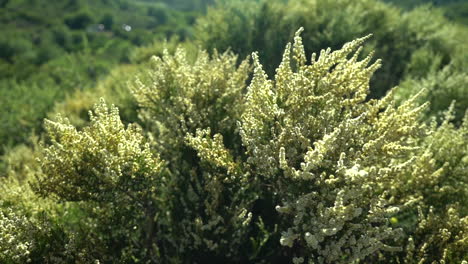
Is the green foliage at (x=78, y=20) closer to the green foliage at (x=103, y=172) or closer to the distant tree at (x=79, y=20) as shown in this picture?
the distant tree at (x=79, y=20)

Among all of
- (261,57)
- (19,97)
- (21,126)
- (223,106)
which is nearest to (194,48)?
(261,57)

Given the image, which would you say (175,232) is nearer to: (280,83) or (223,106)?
(223,106)

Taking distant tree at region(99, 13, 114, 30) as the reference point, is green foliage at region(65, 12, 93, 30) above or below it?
above

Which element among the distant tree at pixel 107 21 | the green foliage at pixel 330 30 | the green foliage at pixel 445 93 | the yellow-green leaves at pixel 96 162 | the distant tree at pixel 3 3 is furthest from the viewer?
the distant tree at pixel 3 3

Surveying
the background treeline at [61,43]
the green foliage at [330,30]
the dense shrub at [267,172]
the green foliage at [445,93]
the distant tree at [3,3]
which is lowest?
the dense shrub at [267,172]

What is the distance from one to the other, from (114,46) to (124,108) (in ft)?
152

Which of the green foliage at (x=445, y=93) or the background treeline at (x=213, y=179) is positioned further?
the green foliage at (x=445, y=93)

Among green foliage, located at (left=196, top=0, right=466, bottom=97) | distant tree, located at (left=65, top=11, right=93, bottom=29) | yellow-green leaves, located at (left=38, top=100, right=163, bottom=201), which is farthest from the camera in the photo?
distant tree, located at (left=65, top=11, right=93, bottom=29)

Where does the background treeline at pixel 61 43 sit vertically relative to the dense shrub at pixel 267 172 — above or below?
above

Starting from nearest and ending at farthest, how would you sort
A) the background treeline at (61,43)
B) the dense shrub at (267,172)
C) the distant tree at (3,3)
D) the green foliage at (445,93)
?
the dense shrub at (267,172), the green foliage at (445,93), the background treeline at (61,43), the distant tree at (3,3)

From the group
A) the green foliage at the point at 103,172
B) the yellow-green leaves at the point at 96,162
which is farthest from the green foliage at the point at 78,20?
the yellow-green leaves at the point at 96,162

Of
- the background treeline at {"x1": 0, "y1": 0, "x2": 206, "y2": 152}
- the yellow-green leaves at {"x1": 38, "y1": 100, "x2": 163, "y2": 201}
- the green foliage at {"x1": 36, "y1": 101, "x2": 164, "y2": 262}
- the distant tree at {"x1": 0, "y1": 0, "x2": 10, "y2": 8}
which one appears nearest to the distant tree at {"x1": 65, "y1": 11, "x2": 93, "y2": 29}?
the background treeline at {"x1": 0, "y1": 0, "x2": 206, "y2": 152}

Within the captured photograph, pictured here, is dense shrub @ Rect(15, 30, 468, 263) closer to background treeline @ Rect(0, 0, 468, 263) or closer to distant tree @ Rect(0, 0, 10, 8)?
background treeline @ Rect(0, 0, 468, 263)

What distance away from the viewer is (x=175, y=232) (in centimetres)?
880
